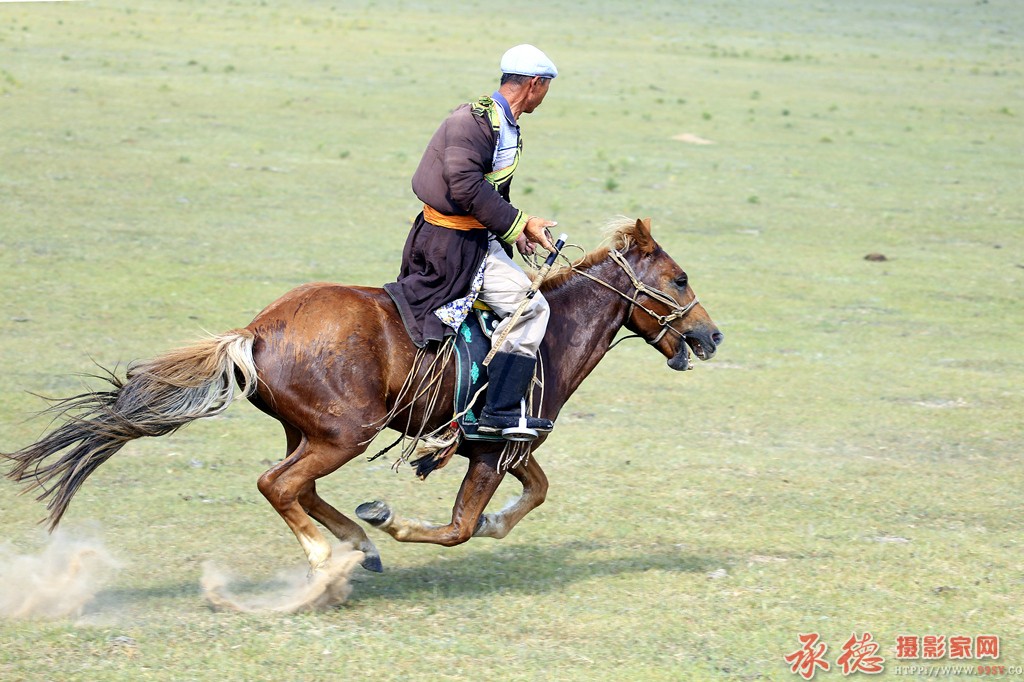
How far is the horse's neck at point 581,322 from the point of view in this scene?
659 cm

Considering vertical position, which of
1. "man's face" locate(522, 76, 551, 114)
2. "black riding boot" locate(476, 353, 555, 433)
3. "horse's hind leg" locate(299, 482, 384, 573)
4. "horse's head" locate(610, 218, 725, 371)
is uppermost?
"man's face" locate(522, 76, 551, 114)

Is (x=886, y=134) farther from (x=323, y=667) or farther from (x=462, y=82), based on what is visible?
(x=323, y=667)

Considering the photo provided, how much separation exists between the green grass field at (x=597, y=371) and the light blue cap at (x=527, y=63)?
A: 98.6 inches

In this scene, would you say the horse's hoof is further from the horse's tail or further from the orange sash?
the orange sash

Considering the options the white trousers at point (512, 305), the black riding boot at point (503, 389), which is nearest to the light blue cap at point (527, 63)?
the white trousers at point (512, 305)

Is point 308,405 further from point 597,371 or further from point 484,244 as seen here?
point 597,371

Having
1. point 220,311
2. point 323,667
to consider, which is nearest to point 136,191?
point 220,311

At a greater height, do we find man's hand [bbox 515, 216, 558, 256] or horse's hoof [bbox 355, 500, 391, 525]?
man's hand [bbox 515, 216, 558, 256]

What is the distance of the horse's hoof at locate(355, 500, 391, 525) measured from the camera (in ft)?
19.3

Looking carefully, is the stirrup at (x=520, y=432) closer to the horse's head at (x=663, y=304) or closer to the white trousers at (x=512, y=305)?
the white trousers at (x=512, y=305)

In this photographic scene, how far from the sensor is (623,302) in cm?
674

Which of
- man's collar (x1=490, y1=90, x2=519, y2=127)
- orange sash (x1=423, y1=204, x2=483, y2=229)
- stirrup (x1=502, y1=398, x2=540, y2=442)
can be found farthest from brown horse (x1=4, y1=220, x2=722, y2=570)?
man's collar (x1=490, y1=90, x2=519, y2=127)

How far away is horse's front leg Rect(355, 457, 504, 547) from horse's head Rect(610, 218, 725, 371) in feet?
3.73

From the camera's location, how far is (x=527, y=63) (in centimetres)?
620
